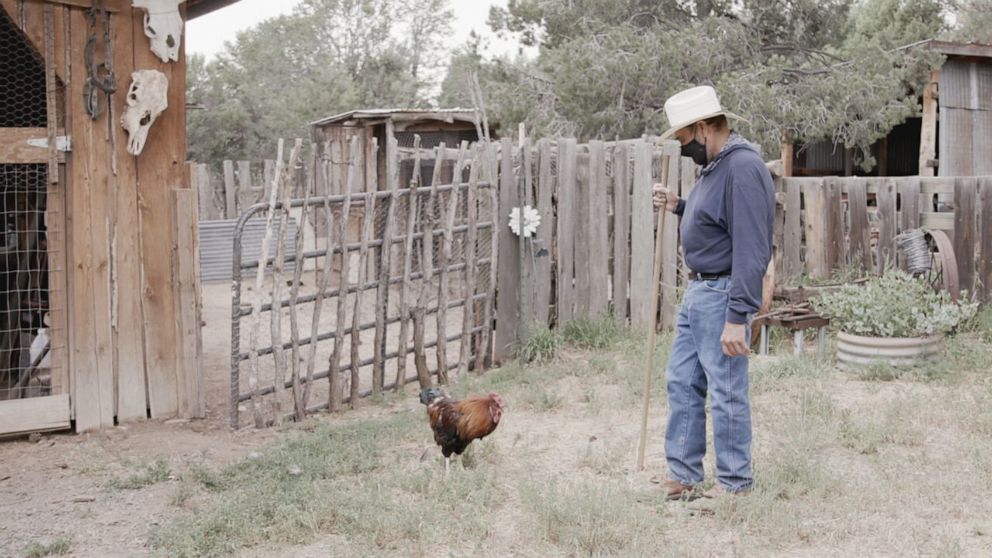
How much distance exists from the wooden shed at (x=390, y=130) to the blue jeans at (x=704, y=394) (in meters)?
9.66

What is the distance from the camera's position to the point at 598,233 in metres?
8.98

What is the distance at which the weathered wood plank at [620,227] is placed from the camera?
8.97 metres

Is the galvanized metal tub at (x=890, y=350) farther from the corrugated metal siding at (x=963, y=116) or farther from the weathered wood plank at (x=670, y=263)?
the corrugated metal siding at (x=963, y=116)

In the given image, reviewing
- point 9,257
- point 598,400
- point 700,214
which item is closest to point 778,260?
point 598,400

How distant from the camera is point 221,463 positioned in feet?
19.0

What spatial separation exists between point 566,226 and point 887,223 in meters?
3.22

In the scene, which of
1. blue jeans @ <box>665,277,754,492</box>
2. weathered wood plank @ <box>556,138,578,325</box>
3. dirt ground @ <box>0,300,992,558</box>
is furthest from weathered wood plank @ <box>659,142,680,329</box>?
blue jeans @ <box>665,277,754,492</box>

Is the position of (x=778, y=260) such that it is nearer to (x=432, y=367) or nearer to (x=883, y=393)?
(x=883, y=393)

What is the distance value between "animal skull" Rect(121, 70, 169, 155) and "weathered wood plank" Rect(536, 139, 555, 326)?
3459 millimetres

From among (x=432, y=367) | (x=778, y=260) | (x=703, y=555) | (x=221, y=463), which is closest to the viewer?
(x=703, y=555)

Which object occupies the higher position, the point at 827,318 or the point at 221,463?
the point at 827,318

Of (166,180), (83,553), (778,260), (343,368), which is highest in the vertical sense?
(166,180)

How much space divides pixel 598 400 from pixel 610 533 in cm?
276

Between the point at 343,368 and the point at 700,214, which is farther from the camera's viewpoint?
the point at 343,368
